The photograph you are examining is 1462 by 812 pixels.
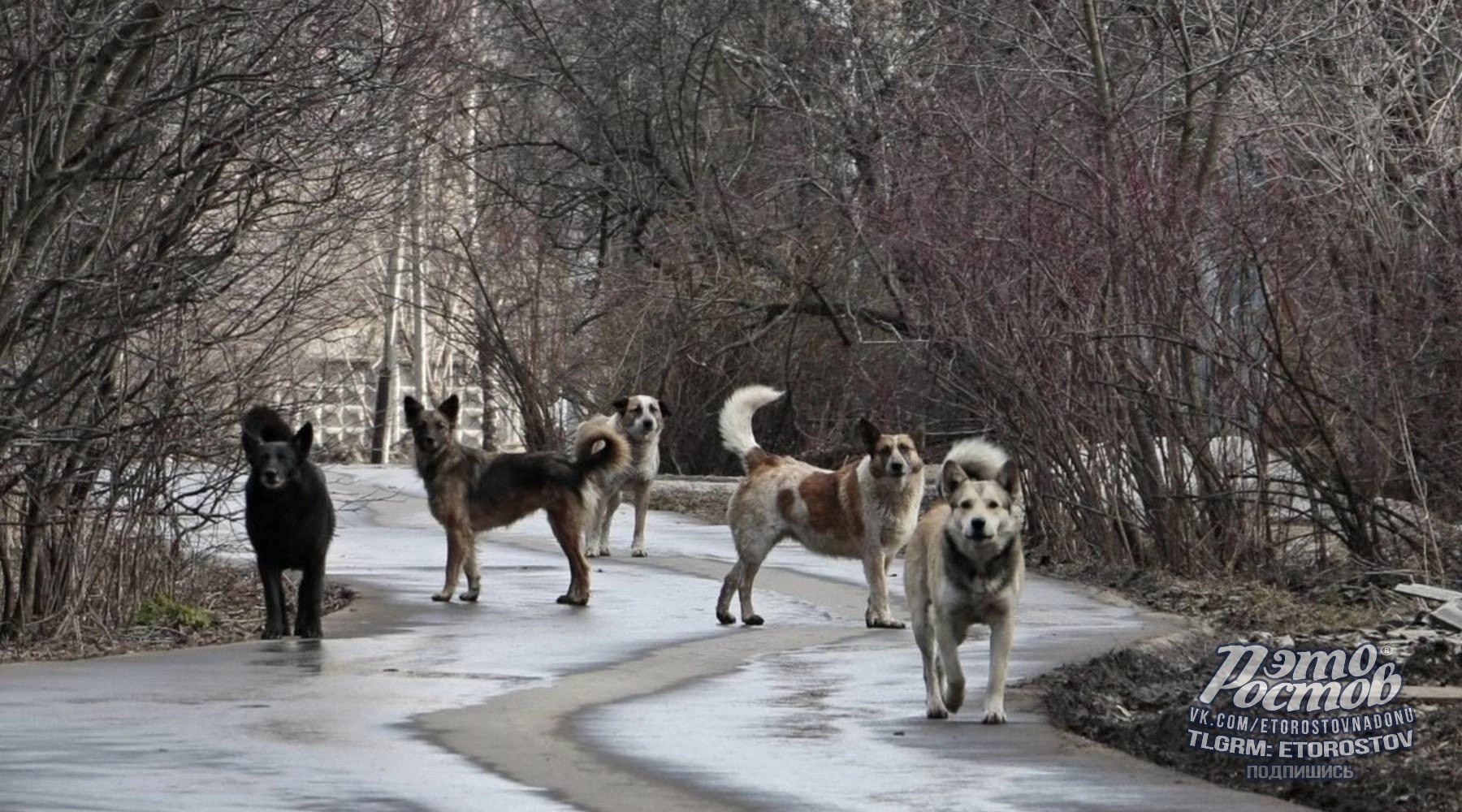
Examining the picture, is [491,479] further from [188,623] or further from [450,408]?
[188,623]

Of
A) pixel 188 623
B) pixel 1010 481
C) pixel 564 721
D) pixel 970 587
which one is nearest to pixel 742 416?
pixel 188 623

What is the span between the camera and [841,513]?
56.8 ft

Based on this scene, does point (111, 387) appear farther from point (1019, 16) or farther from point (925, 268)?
point (1019, 16)

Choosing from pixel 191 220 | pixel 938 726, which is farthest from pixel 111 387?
pixel 938 726

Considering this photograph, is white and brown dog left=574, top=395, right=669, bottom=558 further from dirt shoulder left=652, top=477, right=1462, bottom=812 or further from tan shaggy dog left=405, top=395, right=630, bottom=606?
dirt shoulder left=652, top=477, right=1462, bottom=812

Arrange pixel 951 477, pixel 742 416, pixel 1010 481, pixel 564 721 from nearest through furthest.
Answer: pixel 564 721 → pixel 1010 481 → pixel 951 477 → pixel 742 416

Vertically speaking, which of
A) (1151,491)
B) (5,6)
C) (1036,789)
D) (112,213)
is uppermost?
(5,6)

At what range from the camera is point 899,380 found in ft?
90.6

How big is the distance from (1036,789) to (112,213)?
7042mm

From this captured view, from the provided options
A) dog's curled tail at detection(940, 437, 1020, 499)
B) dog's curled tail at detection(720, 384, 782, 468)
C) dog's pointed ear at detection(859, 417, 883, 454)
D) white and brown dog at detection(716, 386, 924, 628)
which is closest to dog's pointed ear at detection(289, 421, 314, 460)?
white and brown dog at detection(716, 386, 924, 628)

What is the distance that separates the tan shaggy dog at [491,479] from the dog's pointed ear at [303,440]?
2.54 metres

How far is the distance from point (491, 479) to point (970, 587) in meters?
7.72

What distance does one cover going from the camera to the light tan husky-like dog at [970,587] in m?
12.0

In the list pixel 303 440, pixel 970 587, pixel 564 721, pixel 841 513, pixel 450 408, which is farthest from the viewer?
pixel 450 408
